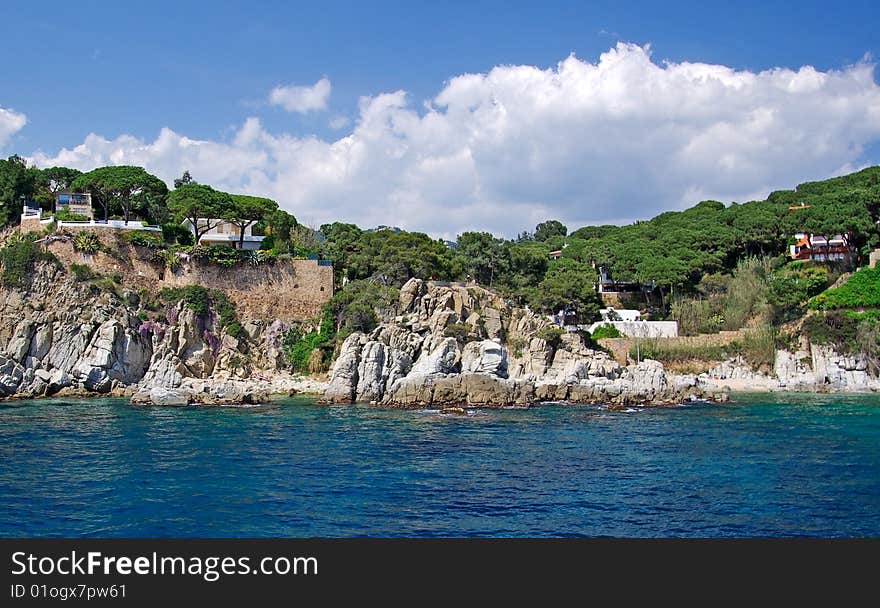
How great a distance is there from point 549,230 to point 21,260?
214 feet

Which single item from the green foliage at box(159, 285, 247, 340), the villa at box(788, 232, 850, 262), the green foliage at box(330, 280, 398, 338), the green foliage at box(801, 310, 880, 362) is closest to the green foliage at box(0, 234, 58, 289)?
the green foliage at box(159, 285, 247, 340)

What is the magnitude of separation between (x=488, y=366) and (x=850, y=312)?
23.0 m

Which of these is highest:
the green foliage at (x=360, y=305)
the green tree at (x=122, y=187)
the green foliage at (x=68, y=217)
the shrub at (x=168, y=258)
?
the green tree at (x=122, y=187)

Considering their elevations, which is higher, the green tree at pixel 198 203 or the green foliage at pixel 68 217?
the green tree at pixel 198 203

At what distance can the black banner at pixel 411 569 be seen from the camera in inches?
402

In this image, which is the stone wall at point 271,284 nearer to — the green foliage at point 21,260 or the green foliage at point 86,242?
the green foliage at point 86,242

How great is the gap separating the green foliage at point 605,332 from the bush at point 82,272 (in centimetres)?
2767

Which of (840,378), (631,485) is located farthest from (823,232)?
(631,485)

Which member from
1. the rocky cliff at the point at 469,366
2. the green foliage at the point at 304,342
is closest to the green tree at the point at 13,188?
the green foliage at the point at 304,342

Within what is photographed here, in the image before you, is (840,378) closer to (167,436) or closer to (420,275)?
(420,275)

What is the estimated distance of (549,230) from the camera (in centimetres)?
9650

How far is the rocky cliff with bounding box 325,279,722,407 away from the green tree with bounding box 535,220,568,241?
5388cm

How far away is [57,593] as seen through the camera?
32.7 feet

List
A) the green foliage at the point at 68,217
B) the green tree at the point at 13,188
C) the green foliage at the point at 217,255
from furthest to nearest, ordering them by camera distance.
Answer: the green tree at the point at 13,188 < the green foliage at the point at 217,255 < the green foliage at the point at 68,217
